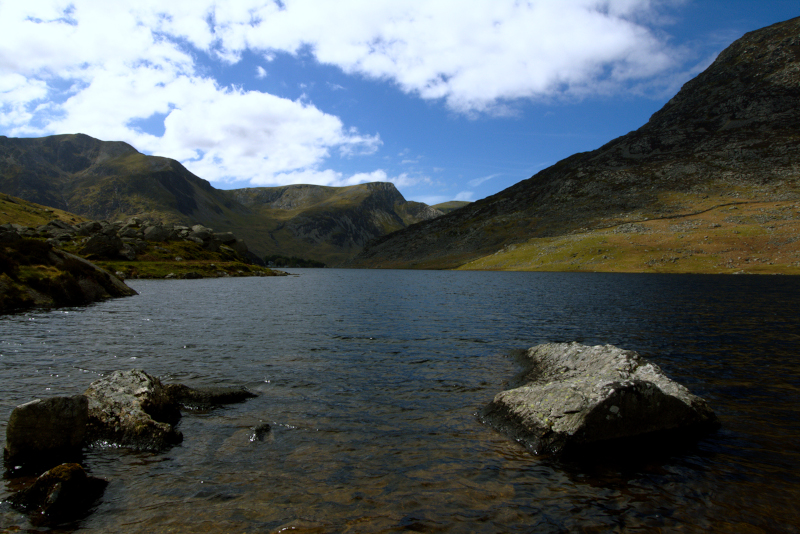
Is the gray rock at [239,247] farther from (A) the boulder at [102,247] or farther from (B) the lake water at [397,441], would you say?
(B) the lake water at [397,441]

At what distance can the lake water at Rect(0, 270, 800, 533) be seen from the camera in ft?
30.7

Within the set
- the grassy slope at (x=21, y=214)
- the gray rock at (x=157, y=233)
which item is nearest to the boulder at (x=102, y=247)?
the gray rock at (x=157, y=233)

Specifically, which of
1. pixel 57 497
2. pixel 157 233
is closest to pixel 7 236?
pixel 57 497

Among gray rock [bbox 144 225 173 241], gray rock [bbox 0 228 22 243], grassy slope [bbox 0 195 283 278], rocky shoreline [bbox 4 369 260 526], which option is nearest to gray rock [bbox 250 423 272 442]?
rocky shoreline [bbox 4 369 260 526]

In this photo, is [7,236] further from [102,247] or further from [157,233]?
[157,233]

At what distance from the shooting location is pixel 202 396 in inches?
667

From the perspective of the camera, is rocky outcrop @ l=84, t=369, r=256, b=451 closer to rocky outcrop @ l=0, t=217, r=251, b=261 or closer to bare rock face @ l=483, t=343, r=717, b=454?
bare rock face @ l=483, t=343, r=717, b=454

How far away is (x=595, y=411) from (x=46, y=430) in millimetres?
17505

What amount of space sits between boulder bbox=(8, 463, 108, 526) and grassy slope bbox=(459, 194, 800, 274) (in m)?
142

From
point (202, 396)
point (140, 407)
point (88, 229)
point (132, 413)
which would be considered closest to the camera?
point (132, 413)

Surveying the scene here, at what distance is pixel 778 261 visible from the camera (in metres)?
110

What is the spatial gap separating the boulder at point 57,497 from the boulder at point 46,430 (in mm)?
2615

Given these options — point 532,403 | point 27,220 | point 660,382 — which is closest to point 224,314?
point 532,403

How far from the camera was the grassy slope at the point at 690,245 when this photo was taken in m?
116
